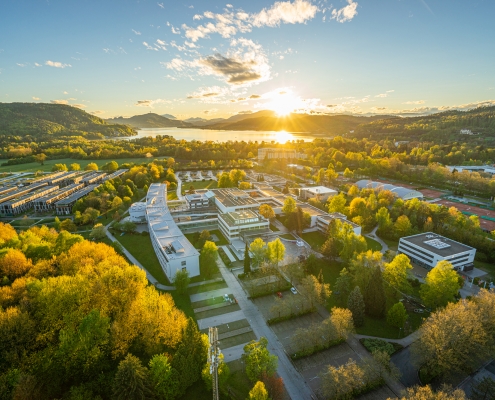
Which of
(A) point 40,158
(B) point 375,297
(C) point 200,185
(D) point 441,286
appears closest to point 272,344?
(B) point 375,297

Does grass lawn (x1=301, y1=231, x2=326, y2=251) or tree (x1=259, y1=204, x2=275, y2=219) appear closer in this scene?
grass lawn (x1=301, y1=231, x2=326, y2=251)

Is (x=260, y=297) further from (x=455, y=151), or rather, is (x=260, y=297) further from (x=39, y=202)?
(x=455, y=151)

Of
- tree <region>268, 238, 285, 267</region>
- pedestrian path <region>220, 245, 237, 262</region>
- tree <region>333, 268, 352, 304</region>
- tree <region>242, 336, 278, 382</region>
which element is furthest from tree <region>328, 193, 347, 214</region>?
tree <region>242, 336, 278, 382</region>

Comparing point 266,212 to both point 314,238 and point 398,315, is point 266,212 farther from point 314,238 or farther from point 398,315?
point 398,315

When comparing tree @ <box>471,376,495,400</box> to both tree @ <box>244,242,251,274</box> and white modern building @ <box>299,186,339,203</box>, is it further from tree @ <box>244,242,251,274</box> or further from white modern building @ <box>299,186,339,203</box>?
white modern building @ <box>299,186,339,203</box>

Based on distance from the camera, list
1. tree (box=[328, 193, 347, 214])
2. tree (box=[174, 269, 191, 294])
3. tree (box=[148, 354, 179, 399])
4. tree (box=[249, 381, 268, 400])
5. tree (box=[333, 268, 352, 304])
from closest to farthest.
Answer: tree (box=[249, 381, 268, 400]) < tree (box=[148, 354, 179, 399]) < tree (box=[333, 268, 352, 304]) < tree (box=[174, 269, 191, 294]) < tree (box=[328, 193, 347, 214])
